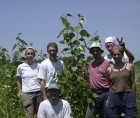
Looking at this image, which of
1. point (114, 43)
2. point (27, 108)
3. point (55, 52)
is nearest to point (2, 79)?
point (27, 108)

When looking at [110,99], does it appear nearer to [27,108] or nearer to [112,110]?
[112,110]

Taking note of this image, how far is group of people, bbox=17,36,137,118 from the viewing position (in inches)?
163

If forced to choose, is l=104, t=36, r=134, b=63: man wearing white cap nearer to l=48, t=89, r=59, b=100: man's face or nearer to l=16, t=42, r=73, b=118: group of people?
l=16, t=42, r=73, b=118: group of people

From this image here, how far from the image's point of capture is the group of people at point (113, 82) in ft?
14.2

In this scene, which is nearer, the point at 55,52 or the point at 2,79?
the point at 55,52

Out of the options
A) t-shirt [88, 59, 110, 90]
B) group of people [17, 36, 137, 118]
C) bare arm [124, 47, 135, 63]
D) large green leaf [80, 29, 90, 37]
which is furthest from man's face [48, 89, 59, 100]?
bare arm [124, 47, 135, 63]

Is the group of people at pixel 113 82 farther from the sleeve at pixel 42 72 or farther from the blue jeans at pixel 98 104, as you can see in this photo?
the sleeve at pixel 42 72

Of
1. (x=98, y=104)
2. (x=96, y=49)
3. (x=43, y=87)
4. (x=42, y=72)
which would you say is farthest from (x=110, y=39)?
(x=43, y=87)

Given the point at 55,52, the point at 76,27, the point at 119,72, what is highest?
the point at 76,27

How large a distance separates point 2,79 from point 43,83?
1.98 meters

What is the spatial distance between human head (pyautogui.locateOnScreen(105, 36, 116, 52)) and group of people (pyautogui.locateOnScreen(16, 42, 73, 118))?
792 mm

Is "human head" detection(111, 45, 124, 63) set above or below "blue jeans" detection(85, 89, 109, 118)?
above

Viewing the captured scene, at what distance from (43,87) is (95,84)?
82 centimetres

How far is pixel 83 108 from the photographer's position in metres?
5.07
